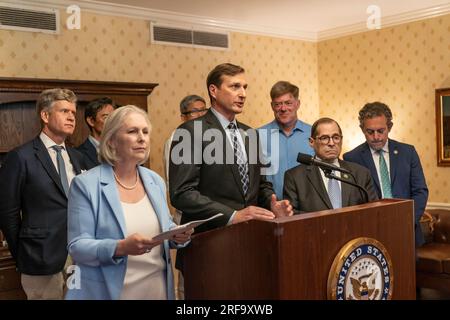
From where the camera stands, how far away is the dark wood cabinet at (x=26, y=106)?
13.1ft

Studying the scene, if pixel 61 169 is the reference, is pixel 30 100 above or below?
above

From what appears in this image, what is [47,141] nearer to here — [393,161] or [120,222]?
[120,222]

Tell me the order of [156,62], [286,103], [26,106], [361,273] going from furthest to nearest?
[156,62] < [26,106] < [286,103] < [361,273]

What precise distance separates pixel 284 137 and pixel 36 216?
181cm

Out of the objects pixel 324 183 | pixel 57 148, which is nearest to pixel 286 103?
pixel 324 183

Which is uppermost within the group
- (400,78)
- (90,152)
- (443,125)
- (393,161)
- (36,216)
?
(400,78)

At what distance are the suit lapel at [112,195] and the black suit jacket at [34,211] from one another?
3.34 feet

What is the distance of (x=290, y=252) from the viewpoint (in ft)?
5.26

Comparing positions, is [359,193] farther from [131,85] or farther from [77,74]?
[77,74]

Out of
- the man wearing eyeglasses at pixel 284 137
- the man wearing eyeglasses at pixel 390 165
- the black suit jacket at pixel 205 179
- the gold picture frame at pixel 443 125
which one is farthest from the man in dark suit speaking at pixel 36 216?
the gold picture frame at pixel 443 125

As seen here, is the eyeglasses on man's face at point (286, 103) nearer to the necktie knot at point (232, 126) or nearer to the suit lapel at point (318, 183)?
the suit lapel at point (318, 183)

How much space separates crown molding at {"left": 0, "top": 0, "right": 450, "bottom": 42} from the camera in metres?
4.98

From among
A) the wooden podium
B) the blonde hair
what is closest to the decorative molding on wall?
the wooden podium

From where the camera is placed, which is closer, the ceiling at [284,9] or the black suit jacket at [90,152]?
the black suit jacket at [90,152]
